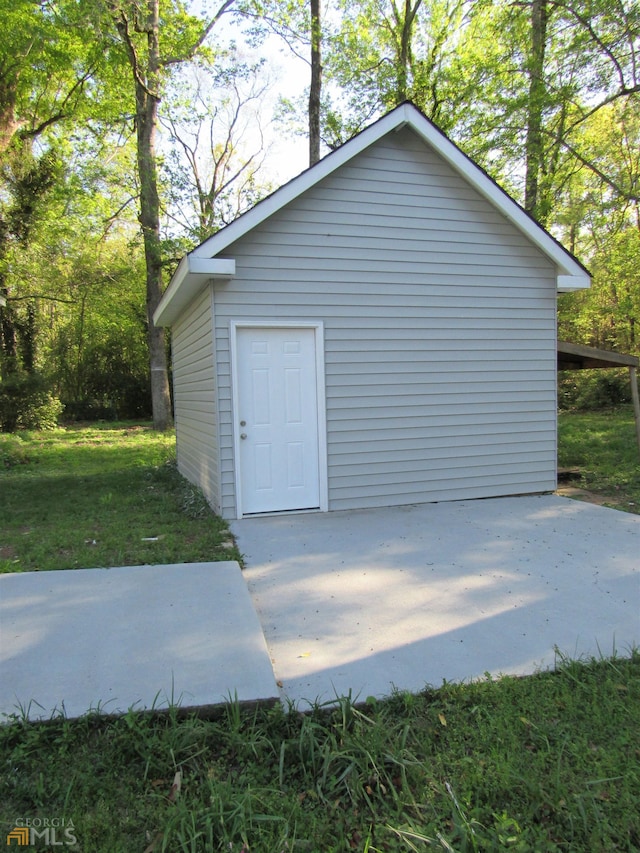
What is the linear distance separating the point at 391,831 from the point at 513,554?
327 cm

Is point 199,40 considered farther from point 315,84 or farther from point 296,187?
point 296,187

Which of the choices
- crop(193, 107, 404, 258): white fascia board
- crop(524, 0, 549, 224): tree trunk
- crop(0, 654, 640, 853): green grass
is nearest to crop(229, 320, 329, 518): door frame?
crop(193, 107, 404, 258): white fascia board

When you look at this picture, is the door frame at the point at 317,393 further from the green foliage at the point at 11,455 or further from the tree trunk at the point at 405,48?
the tree trunk at the point at 405,48

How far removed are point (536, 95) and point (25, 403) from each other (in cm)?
1643

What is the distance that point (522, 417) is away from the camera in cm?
717

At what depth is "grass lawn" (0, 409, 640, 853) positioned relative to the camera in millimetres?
1812

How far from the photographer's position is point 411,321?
6594 mm

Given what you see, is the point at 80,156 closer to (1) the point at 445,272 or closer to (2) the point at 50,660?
(1) the point at 445,272

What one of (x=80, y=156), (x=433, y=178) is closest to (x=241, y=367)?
(x=433, y=178)

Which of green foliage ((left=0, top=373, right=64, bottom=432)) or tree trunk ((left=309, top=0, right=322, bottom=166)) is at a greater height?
tree trunk ((left=309, top=0, right=322, bottom=166))

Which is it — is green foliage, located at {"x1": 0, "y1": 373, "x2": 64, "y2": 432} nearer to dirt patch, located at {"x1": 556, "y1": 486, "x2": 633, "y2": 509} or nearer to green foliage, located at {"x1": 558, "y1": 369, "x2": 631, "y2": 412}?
dirt patch, located at {"x1": 556, "y1": 486, "x2": 633, "y2": 509}

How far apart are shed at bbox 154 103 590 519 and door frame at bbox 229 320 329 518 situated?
0.7 inches

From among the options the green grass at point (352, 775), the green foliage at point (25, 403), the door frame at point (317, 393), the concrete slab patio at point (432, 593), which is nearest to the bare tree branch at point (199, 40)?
the green foliage at point (25, 403)

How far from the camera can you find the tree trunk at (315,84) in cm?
1444
